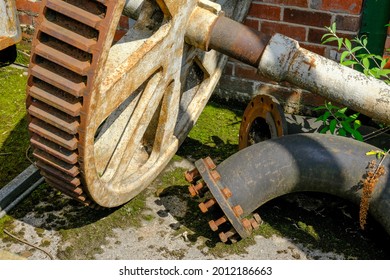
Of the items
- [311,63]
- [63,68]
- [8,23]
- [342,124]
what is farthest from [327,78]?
[8,23]

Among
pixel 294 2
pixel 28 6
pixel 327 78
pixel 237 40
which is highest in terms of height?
pixel 294 2

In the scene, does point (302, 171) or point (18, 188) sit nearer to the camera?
point (302, 171)

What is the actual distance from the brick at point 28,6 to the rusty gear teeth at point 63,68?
2.29 metres

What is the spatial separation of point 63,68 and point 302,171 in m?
1.37

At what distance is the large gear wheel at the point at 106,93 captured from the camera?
2.61 metres

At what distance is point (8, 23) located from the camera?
4832mm

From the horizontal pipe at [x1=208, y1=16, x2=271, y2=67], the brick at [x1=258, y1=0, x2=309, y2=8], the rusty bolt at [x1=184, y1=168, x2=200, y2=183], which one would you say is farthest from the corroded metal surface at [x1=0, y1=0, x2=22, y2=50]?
the rusty bolt at [x1=184, y1=168, x2=200, y2=183]

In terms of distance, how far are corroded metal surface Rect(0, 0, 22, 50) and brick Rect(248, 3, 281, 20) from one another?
1826 millimetres

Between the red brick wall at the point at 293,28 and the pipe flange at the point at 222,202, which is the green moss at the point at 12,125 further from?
the red brick wall at the point at 293,28

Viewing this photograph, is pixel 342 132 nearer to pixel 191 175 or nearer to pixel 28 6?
pixel 191 175

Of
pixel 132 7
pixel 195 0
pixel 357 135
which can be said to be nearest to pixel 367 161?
pixel 357 135

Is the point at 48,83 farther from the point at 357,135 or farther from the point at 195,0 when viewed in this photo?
the point at 357,135

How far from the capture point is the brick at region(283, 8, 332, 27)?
13.6 feet

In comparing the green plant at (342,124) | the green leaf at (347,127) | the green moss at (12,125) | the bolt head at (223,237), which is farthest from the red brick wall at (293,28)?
the bolt head at (223,237)
